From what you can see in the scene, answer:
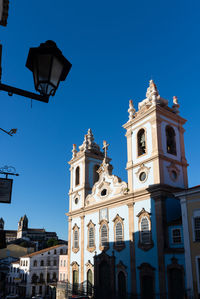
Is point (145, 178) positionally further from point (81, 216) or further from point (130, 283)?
point (81, 216)

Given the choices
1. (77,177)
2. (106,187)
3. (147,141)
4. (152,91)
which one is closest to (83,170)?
(77,177)

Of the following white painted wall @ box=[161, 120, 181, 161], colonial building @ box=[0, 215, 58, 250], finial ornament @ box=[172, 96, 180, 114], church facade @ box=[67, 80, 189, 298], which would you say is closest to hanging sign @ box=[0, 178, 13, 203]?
church facade @ box=[67, 80, 189, 298]

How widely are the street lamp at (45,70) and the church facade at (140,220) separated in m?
18.6

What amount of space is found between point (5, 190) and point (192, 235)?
590 inches

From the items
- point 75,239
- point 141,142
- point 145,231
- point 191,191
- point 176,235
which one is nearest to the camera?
point 191,191

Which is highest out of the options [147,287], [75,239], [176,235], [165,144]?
[165,144]

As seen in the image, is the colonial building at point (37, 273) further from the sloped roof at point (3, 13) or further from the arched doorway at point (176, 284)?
the sloped roof at point (3, 13)

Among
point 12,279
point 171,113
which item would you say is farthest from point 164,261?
point 12,279

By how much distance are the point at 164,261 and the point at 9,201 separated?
17.3 meters

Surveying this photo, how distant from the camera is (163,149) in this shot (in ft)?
79.9

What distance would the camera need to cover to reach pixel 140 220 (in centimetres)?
2344

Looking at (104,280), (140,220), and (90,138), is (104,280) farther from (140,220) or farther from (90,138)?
(90,138)

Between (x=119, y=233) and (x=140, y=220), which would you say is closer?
(x=140, y=220)

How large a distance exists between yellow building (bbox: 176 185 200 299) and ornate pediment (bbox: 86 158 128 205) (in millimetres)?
8167
